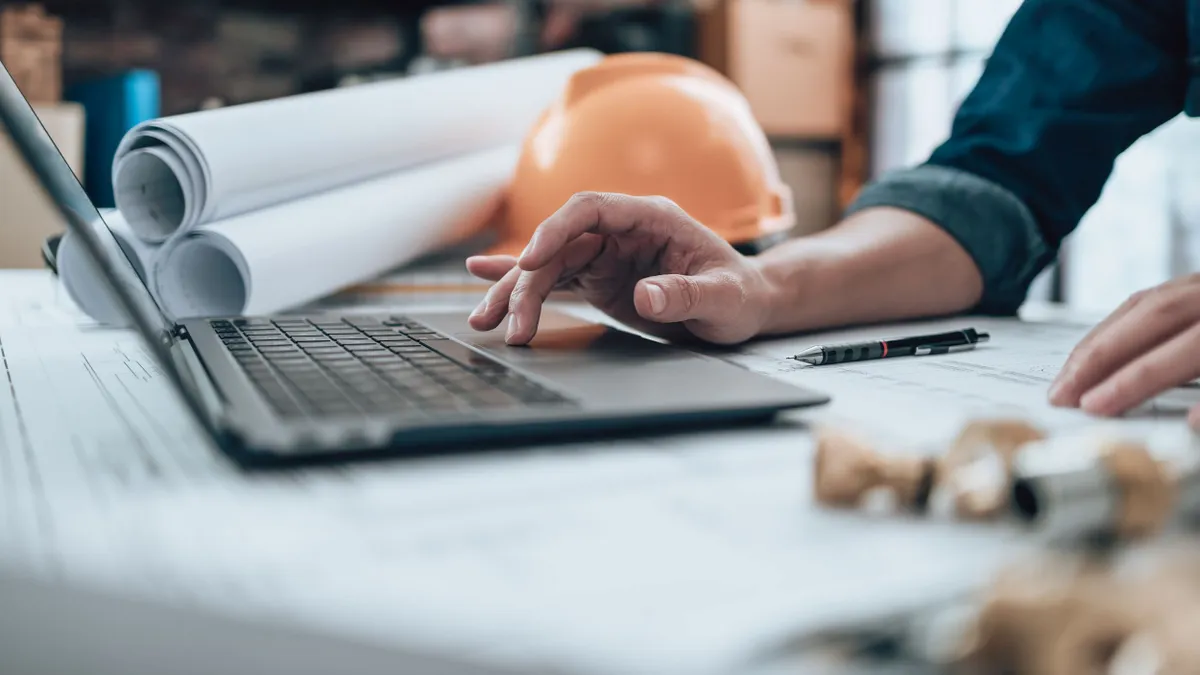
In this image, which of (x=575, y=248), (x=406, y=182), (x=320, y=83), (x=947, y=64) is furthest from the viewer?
(x=947, y=64)

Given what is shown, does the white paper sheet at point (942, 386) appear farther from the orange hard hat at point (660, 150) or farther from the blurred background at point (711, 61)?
the blurred background at point (711, 61)

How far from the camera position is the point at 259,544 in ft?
0.95

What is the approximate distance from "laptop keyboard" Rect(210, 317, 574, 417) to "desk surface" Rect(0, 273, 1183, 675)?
4 centimetres

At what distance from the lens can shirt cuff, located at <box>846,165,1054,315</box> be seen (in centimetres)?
89

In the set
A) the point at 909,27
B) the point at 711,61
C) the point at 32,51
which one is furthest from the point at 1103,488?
the point at 909,27

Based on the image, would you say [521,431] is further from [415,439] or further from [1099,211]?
[1099,211]

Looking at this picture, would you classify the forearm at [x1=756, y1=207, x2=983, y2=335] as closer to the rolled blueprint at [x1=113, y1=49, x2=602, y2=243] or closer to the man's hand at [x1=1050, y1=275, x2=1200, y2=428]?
the man's hand at [x1=1050, y1=275, x2=1200, y2=428]

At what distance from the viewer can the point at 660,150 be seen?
1.03 meters

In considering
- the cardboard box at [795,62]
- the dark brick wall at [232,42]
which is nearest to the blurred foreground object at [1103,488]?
the dark brick wall at [232,42]

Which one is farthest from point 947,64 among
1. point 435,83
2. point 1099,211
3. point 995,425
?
point 995,425

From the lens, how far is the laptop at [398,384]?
1.21ft

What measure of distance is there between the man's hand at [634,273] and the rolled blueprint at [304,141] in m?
0.26

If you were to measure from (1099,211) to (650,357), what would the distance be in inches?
97.3

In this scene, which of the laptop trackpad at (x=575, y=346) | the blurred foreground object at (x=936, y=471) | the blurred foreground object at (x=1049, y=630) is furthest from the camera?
the laptop trackpad at (x=575, y=346)
